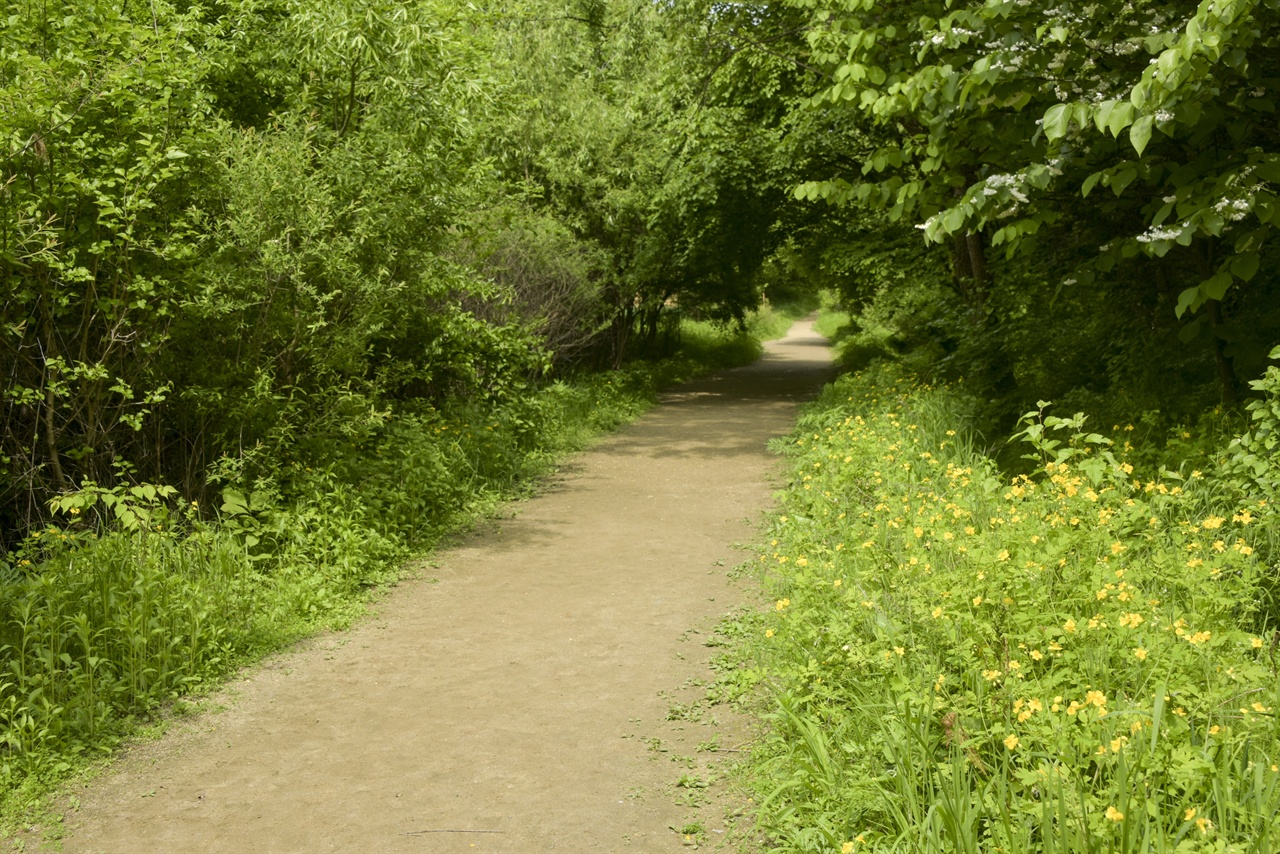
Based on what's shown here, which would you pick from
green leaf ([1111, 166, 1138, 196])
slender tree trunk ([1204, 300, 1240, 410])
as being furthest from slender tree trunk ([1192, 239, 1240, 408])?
green leaf ([1111, 166, 1138, 196])

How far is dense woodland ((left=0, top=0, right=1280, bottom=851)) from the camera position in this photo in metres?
5.15

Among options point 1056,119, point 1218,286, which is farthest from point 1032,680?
point 1218,286

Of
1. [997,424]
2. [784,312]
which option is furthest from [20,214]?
[784,312]

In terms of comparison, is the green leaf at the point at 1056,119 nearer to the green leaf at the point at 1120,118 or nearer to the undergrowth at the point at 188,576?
the green leaf at the point at 1120,118

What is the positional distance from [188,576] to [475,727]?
7.34ft

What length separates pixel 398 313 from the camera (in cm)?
969

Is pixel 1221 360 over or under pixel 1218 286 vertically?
under

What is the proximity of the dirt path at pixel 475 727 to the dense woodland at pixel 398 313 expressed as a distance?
17.3 inches

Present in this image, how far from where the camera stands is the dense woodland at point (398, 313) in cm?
515

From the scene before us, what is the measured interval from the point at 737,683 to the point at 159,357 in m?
4.68

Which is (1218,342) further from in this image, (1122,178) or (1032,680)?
(1032,680)

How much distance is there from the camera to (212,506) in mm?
8023

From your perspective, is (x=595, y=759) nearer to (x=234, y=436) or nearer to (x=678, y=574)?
(x=678, y=574)

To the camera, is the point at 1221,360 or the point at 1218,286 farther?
the point at 1221,360
